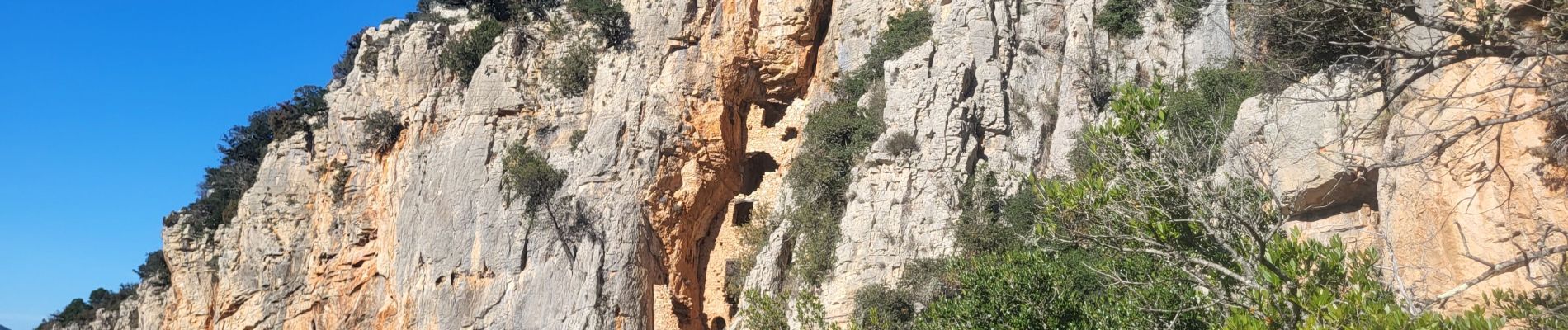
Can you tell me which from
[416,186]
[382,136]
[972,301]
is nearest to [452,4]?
[382,136]

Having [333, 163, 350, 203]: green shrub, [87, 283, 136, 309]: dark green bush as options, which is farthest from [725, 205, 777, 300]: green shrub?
[87, 283, 136, 309]: dark green bush

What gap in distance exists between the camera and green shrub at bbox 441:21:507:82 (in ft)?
83.9

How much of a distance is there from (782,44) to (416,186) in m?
8.64

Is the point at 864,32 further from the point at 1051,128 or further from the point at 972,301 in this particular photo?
the point at 972,301

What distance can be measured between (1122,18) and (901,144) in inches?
236

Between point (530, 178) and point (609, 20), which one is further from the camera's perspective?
point (609, 20)

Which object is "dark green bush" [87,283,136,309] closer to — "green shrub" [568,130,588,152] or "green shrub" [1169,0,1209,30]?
"green shrub" [568,130,588,152]

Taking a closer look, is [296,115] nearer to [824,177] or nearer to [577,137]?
[577,137]

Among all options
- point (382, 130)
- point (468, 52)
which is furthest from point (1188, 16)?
point (382, 130)

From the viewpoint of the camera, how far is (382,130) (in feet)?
84.2

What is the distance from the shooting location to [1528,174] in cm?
843

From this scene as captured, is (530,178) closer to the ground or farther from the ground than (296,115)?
closer to the ground

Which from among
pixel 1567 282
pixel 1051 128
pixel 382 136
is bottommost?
pixel 1567 282

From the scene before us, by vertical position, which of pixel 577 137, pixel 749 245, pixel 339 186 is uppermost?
pixel 339 186
